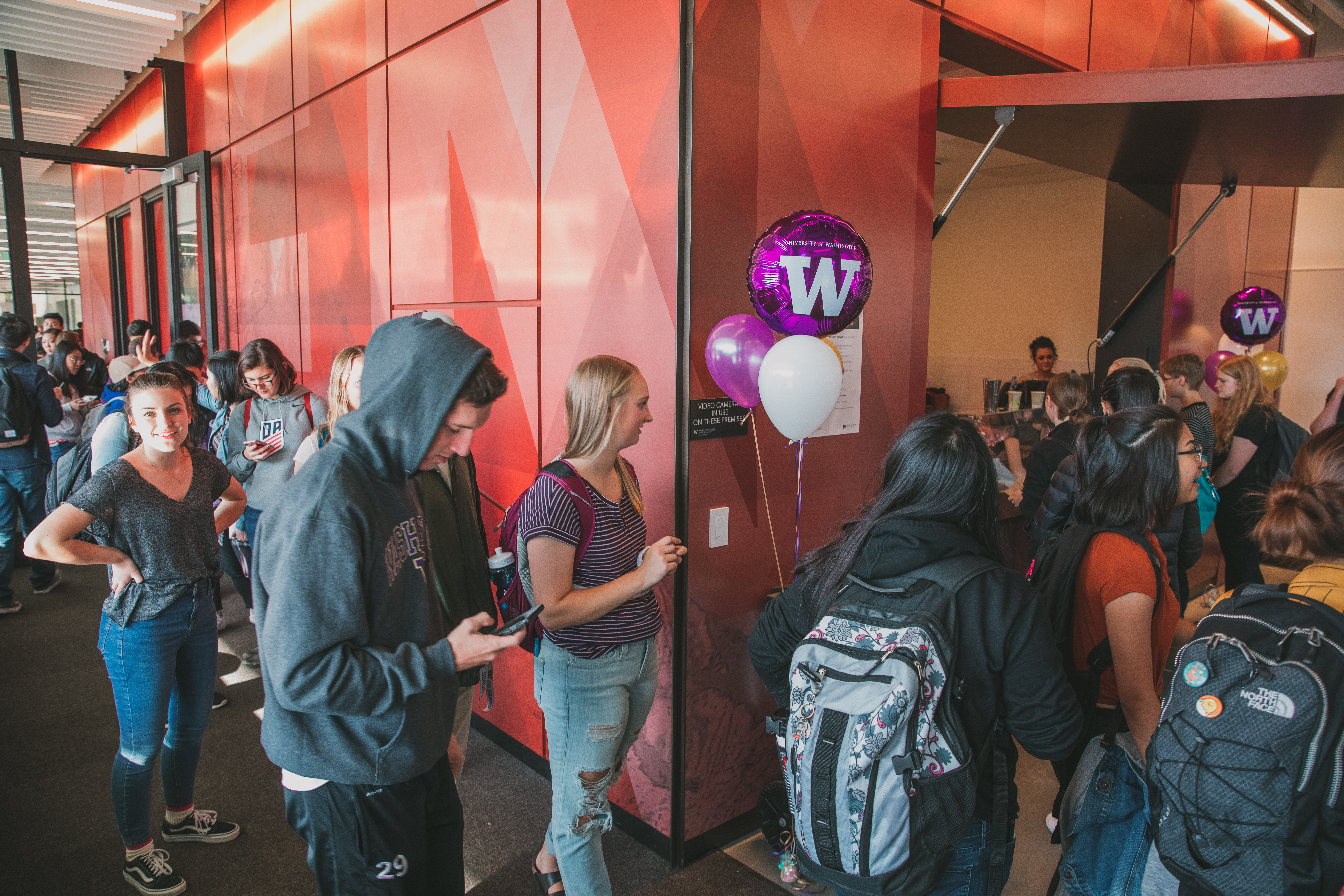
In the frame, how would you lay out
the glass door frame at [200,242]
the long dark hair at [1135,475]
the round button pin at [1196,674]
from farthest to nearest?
the glass door frame at [200,242], the long dark hair at [1135,475], the round button pin at [1196,674]

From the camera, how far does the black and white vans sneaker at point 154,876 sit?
2.33m

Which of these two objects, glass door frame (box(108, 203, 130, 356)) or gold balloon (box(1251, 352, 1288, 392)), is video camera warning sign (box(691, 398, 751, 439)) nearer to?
gold balloon (box(1251, 352, 1288, 392))

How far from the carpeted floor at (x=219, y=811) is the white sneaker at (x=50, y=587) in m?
1.32

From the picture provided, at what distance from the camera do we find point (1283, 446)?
418 cm

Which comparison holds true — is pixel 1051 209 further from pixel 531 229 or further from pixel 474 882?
pixel 474 882

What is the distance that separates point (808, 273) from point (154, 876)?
105 inches

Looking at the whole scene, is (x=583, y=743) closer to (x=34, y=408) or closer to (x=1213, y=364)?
(x=34, y=408)

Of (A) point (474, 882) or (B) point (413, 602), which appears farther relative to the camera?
(A) point (474, 882)

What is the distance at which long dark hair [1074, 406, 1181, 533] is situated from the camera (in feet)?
5.99

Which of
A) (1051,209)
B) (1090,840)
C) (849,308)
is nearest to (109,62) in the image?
(849,308)

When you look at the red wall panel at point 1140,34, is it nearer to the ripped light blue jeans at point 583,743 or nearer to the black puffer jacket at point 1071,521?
the black puffer jacket at point 1071,521

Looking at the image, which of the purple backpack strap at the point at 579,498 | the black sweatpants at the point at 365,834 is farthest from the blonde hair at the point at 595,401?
the black sweatpants at the point at 365,834

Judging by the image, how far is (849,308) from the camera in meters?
2.29

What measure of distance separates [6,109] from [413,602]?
7.58 metres
